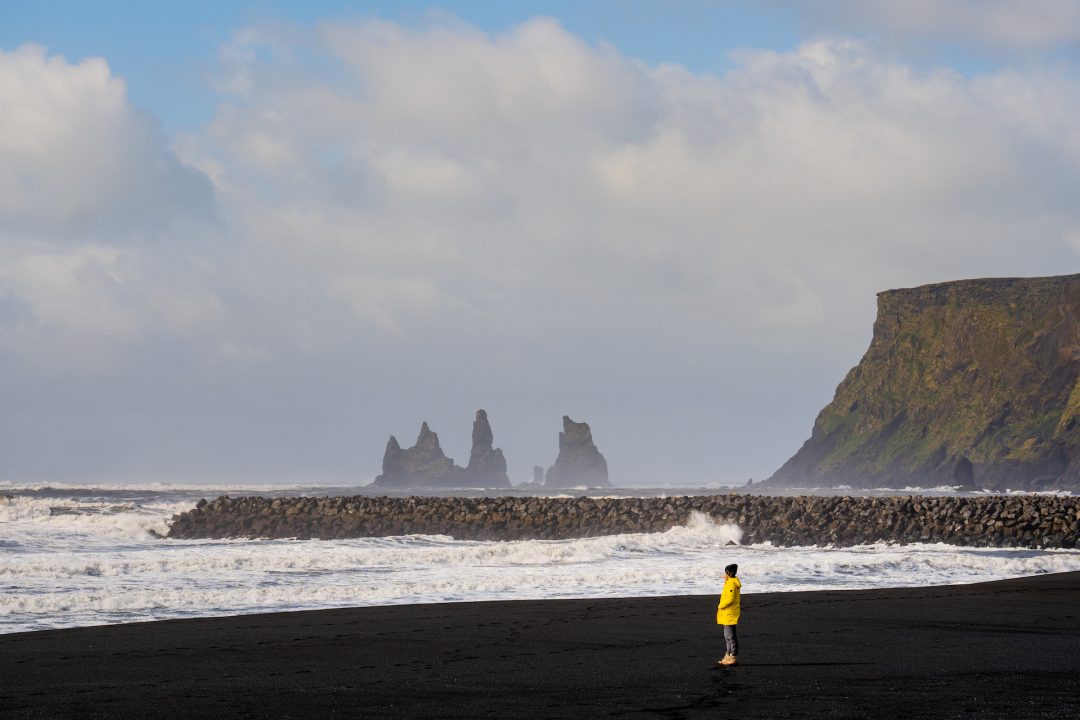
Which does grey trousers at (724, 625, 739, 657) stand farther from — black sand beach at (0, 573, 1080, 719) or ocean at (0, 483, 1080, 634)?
ocean at (0, 483, 1080, 634)

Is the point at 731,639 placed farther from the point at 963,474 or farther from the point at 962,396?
the point at 962,396

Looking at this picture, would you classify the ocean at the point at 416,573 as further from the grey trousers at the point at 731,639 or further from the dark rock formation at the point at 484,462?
the dark rock formation at the point at 484,462

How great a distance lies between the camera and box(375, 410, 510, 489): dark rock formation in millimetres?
180250

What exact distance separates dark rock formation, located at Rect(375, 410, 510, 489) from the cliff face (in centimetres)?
5191

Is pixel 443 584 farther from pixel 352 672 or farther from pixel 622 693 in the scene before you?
pixel 622 693

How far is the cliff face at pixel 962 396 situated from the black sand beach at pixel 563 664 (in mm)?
92596

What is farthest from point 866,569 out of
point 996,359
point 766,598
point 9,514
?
point 996,359

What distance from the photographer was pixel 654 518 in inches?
1770

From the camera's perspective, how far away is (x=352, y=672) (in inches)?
510

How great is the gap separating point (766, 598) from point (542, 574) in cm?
586

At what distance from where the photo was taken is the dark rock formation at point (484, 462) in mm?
184250

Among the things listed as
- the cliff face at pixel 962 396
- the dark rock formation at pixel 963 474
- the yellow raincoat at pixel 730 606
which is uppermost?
the cliff face at pixel 962 396

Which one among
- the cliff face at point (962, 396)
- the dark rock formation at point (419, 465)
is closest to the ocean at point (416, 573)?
the cliff face at point (962, 396)

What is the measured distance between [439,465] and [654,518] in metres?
140
